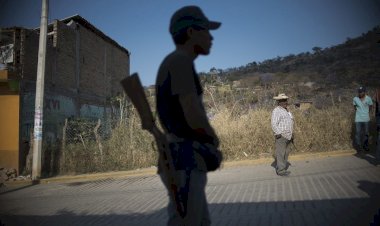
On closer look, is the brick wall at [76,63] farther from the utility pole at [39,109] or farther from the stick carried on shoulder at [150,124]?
the stick carried on shoulder at [150,124]

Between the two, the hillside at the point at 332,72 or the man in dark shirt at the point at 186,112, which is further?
the hillside at the point at 332,72

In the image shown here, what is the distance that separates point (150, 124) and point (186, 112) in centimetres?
23

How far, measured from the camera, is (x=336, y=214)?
357 centimetres

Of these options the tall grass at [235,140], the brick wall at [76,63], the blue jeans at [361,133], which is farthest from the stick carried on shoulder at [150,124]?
the brick wall at [76,63]

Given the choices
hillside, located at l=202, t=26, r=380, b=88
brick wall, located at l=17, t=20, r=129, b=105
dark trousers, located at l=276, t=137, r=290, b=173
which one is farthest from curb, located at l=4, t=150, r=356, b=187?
brick wall, located at l=17, t=20, r=129, b=105

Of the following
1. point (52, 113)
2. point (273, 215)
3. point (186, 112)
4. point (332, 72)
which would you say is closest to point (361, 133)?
point (273, 215)

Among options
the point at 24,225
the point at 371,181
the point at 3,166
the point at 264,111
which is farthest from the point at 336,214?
the point at 3,166

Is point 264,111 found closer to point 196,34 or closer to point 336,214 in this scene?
point 336,214

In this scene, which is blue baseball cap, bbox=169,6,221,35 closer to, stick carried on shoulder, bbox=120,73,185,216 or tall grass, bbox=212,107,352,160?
stick carried on shoulder, bbox=120,73,185,216

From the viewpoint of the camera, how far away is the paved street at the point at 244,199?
376 centimetres

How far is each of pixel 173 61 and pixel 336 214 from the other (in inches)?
110

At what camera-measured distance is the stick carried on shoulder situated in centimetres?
183

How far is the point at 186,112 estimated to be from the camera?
1.73 m

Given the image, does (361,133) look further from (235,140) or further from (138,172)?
(138,172)
